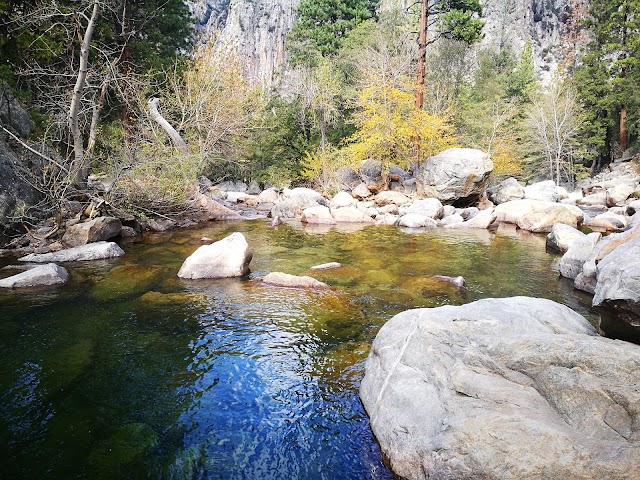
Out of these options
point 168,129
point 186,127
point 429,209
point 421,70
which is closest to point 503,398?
point 168,129

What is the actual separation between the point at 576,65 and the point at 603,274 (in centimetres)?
4565

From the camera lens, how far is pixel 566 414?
9.61ft

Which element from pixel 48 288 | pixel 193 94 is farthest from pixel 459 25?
pixel 48 288

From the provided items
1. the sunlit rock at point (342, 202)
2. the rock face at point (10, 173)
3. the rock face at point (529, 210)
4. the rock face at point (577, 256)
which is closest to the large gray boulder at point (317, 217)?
the sunlit rock at point (342, 202)

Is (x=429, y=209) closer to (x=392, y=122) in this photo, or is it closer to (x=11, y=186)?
(x=392, y=122)

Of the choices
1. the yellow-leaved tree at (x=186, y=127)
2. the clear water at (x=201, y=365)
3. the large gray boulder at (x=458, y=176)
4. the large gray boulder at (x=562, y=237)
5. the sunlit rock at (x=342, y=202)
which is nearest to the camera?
the clear water at (x=201, y=365)

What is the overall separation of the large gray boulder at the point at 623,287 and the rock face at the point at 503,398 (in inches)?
16.3

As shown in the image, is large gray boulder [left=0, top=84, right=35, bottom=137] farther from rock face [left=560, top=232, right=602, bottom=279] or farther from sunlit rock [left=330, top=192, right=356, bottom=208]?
rock face [left=560, top=232, right=602, bottom=279]

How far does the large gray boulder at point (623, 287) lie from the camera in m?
3.83

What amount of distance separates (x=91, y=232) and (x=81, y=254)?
1.42 m

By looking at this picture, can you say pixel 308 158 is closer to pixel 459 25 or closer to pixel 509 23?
pixel 459 25

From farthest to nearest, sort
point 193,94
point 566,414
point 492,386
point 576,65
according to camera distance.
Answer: point 576,65, point 193,94, point 492,386, point 566,414

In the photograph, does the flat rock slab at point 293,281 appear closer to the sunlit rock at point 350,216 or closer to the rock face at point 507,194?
the sunlit rock at point 350,216

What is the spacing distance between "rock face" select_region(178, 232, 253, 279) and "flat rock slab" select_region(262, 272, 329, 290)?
0.80 meters
